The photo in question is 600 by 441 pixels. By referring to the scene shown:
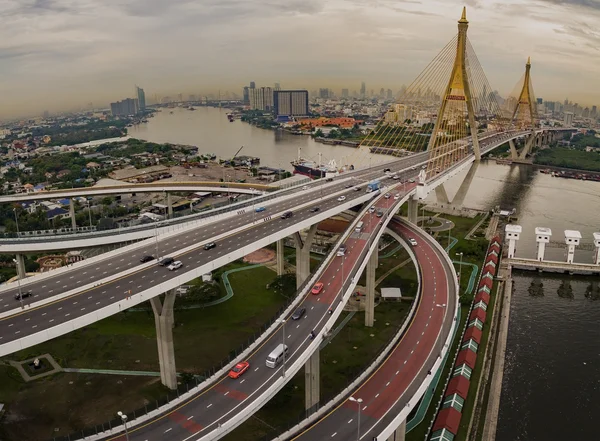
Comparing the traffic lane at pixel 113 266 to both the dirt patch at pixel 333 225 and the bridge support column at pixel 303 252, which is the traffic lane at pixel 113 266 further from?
the dirt patch at pixel 333 225

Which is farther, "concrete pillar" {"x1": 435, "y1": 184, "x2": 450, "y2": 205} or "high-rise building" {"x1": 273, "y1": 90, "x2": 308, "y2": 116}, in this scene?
"high-rise building" {"x1": 273, "y1": 90, "x2": 308, "y2": 116}

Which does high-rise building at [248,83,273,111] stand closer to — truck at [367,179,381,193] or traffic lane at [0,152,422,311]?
truck at [367,179,381,193]

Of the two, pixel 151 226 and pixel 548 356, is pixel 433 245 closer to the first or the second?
pixel 548 356

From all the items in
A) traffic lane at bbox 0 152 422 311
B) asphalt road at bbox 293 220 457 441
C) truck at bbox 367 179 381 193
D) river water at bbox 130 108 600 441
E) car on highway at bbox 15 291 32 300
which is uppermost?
truck at bbox 367 179 381 193

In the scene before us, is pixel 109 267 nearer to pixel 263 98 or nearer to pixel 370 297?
pixel 370 297

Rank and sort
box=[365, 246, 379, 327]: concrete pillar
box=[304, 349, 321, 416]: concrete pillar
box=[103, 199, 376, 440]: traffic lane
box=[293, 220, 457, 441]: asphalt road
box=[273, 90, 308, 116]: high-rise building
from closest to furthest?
box=[103, 199, 376, 440]: traffic lane → box=[293, 220, 457, 441]: asphalt road → box=[304, 349, 321, 416]: concrete pillar → box=[365, 246, 379, 327]: concrete pillar → box=[273, 90, 308, 116]: high-rise building

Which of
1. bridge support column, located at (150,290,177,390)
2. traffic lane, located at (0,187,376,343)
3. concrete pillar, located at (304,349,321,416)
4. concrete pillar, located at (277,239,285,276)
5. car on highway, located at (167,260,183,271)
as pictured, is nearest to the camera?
traffic lane, located at (0,187,376,343)

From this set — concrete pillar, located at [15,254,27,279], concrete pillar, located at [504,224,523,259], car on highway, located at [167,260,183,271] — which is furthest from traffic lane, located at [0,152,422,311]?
concrete pillar, located at [504,224,523,259]

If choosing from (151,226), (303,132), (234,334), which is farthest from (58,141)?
(234,334)
